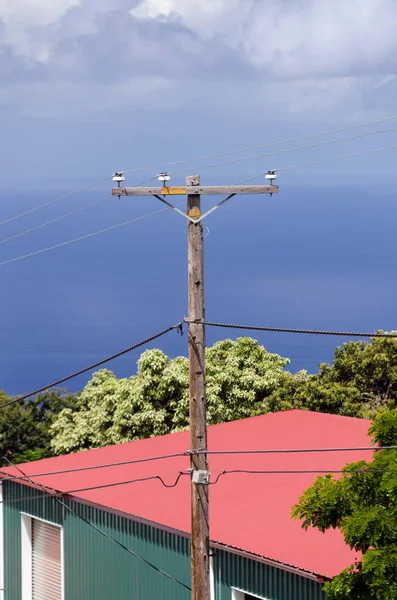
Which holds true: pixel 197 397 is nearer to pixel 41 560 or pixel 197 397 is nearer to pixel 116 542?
pixel 116 542

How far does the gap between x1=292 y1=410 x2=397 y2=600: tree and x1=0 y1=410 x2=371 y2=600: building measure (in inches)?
66.6

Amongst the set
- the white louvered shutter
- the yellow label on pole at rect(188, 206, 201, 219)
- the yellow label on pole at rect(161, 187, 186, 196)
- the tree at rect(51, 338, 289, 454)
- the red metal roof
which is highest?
the yellow label on pole at rect(161, 187, 186, 196)

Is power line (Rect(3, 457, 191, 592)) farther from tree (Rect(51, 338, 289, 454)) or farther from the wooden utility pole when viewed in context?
tree (Rect(51, 338, 289, 454))

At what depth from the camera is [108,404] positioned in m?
40.4

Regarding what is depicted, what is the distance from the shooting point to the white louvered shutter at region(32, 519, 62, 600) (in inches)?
994

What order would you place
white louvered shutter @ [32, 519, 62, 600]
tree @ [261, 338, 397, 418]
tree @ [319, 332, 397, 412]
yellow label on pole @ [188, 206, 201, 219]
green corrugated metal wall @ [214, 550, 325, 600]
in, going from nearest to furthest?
yellow label on pole @ [188, 206, 201, 219] < green corrugated metal wall @ [214, 550, 325, 600] < white louvered shutter @ [32, 519, 62, 600] < tree @ [261, 338, 397, 418] < tree @ [319, 332, 397, 412]

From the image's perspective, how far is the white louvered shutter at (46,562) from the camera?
25250 mm

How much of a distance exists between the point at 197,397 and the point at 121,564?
8.35 m

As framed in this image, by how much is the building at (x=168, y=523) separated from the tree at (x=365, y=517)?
5.55 ft

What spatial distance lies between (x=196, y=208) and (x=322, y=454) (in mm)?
11742

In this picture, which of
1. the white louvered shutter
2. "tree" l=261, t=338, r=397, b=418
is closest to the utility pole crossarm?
the white louvered shutter

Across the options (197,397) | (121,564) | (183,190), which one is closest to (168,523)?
(121,564)

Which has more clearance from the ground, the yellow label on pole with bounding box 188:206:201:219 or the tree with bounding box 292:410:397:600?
the yellow label on pole with bounding box 188:206:201:219

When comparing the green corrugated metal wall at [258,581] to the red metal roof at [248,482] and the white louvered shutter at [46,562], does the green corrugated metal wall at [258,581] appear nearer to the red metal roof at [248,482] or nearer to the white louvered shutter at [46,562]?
the red metal roof at [248,482]
